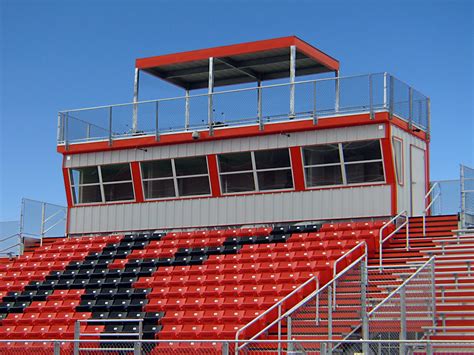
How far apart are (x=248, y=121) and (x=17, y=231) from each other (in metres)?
8.58

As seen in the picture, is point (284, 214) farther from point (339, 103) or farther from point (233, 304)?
point (233, 304)

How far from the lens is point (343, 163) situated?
23156 mm

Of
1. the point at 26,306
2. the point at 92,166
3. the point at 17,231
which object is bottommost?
the point at 26,306

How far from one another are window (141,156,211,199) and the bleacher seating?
4.38 ft

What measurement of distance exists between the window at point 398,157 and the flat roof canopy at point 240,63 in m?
4.02

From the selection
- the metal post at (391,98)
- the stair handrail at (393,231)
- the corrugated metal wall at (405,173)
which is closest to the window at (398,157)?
the corrugated metal wall at (405,173)

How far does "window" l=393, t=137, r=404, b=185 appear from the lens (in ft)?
74.9

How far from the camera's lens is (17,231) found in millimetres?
28031

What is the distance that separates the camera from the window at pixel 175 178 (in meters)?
25.4

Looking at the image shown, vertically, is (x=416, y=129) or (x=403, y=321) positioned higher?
(x=416, y=129)

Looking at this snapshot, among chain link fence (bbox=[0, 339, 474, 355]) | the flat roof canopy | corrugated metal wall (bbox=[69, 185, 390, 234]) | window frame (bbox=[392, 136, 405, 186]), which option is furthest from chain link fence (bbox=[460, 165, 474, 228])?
the flat roof canopy

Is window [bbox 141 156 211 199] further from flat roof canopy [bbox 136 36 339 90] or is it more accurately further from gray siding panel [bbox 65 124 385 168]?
flat roof canopy [bbox 136 36 339 90]

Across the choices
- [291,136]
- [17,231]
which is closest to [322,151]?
[291,136]

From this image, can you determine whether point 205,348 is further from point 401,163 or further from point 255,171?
point 401,163
